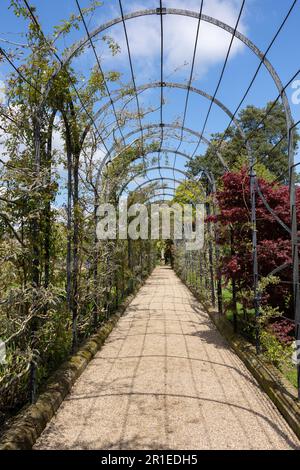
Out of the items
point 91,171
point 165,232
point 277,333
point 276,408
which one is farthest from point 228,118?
point 165,232

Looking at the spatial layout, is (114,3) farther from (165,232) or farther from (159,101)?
(165,232)

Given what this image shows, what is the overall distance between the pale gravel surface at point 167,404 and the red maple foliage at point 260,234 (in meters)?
1.05

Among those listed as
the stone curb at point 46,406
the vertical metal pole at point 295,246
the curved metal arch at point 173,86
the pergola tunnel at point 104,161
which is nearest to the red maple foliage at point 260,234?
the pergola tunnel at point 104,161

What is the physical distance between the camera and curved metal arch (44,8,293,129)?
12.0 ft

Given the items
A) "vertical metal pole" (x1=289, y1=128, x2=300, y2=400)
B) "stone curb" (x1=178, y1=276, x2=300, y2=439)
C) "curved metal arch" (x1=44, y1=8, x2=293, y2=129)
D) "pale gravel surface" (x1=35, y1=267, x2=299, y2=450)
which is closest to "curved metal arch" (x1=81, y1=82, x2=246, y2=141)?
"curved metal arch" (x1=44, y1=8, x2=293, y2=129)

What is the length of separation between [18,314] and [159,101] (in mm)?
4999

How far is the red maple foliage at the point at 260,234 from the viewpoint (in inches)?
203

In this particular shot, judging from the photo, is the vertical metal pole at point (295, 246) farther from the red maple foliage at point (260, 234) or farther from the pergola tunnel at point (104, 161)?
the red maple foliage at point (260, 234)

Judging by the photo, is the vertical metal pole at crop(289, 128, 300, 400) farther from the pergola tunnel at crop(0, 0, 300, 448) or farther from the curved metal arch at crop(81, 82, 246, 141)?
the curved metal arch at crop(81, 82, 246, 141)

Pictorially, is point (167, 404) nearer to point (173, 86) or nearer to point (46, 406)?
point (46, 406)

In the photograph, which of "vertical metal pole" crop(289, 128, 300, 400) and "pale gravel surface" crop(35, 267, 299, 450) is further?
"vertical metal pole" crop(289, 128, 300, 400)

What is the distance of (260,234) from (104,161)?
3270 mm

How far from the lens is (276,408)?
3521 mm

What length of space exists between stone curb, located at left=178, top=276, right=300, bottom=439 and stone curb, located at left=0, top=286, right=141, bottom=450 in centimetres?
191
